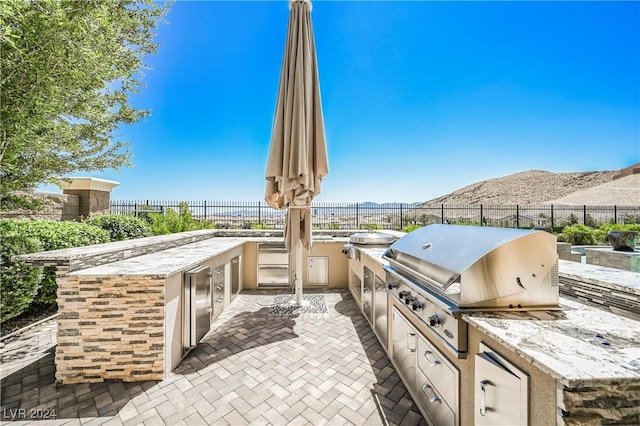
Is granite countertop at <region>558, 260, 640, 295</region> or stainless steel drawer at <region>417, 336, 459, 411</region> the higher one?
granite countertop at <region>558, 260, 640, 295</region>

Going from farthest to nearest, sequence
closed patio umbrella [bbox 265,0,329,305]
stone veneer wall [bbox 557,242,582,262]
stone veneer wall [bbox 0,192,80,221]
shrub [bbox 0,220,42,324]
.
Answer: stone veneer wall [bbox 0,192,80,221], stone veneer wall [bbox 557,242,582,262], closed patio umbrella [bbox 265,0,329,305], shrub [bbox 0,220,42,324]

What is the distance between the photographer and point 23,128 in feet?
10.0

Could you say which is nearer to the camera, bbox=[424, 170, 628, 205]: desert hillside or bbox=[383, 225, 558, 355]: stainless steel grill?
bbox=[383, 225, 558, 355]: stainless steel grill

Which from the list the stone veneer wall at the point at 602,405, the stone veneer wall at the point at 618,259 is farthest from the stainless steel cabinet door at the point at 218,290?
the stone veneer wall at the point at 618,259

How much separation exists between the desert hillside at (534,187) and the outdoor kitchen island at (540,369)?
27.3 metres

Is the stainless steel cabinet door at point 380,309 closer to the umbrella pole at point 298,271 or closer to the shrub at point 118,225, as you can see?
the umbrella pole at point 298,271

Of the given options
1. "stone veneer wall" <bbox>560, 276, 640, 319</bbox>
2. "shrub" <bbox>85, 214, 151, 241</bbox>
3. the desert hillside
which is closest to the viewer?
"stone veneer wall" <bbox>560, 276, 640, 319</bbox>

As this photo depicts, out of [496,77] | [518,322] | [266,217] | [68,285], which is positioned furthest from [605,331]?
[266,217]

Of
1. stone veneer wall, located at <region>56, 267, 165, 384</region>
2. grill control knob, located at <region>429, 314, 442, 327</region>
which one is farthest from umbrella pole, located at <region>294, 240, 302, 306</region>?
grill control knob, located at <region>429, 314, 442, 327</region>

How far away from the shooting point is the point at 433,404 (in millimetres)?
1894

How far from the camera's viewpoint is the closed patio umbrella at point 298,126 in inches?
150

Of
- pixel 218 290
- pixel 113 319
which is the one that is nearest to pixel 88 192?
pixel 218 290

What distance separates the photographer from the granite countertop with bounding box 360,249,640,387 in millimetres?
873

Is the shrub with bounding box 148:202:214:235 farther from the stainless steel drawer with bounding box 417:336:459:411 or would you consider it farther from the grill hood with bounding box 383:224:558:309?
the grill hood with bounding box 383:224:558:309
